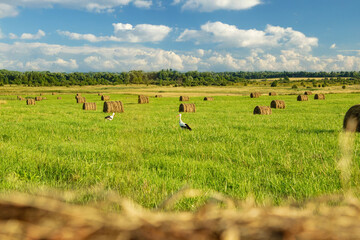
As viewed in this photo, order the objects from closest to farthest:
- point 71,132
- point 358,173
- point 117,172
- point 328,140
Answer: point 358,173, point 117,172, point 328,140, point 71,132

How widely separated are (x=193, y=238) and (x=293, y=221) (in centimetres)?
35

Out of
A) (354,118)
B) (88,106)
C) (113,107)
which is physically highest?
(354,118)

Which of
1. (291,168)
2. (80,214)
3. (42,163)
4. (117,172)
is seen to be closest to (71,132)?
(42,163)

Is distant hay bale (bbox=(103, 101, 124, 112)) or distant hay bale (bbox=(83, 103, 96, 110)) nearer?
distant hay bale (bbox=(103, 101, 124, 112))

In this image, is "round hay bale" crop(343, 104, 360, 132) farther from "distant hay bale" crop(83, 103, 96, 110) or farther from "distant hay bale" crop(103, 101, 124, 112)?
"distant hay bale" crop(83, 103, 96, 110)

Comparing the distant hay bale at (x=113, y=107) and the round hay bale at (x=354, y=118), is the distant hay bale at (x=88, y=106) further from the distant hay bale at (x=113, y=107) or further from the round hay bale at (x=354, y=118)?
the round hay bale at (x=354, y=118)

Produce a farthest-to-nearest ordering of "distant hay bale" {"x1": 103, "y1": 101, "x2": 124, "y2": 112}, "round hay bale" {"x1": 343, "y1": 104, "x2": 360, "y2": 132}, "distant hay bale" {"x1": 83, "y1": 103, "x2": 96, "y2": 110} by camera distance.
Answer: "distant hay bale" {"x1": 83, "y1": 103, "x2": 96, "y2": 110}
"distant hay bale" {"x1": 103, "y1": 101, "x2": 124, "y2": 112}
"round hay bale" {"x1": 343, "y1": 104, "x2": 360, "y2": 132}

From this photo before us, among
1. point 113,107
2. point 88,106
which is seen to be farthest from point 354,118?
point 88,106

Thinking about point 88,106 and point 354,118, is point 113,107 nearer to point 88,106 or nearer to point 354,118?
point 88,106

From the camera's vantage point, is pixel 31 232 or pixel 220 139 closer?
pixel 31 232

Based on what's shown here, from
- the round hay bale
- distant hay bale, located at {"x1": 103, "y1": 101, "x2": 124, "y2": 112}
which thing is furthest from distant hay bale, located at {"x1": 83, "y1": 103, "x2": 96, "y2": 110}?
the round hay bale

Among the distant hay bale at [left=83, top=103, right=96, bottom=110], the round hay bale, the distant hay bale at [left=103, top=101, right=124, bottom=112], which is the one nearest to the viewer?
the round hay bale

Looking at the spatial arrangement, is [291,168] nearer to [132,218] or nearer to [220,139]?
[220,139]

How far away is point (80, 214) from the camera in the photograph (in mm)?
988
